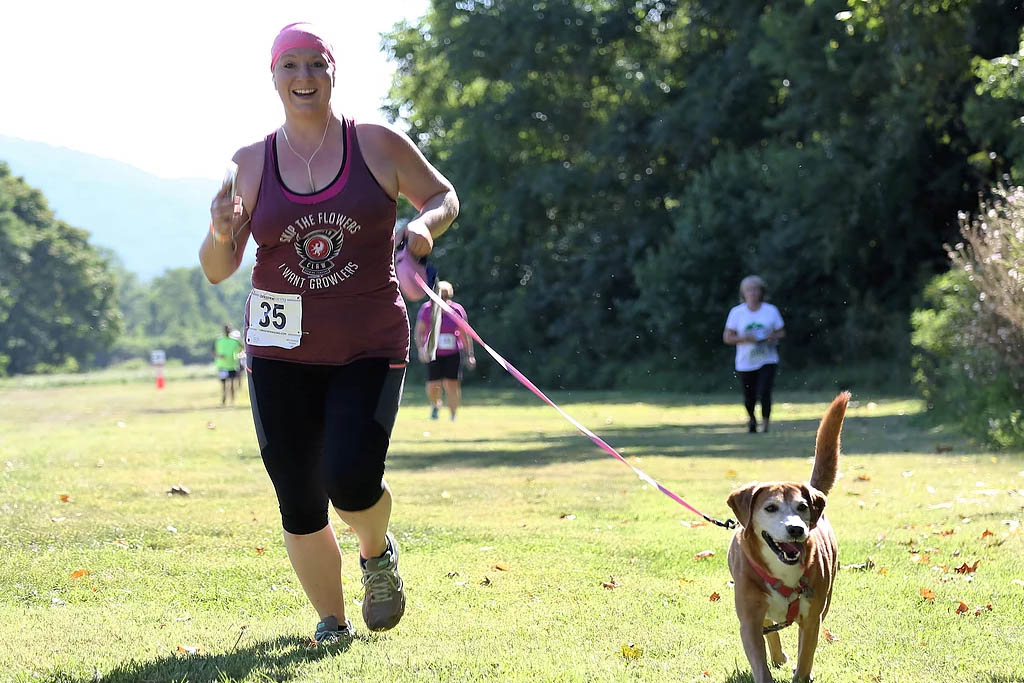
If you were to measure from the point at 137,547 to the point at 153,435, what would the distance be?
434 inches

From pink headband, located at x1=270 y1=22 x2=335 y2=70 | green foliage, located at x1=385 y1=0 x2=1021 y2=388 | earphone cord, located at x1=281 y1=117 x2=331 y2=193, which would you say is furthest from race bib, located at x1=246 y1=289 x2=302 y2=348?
green foliage, located at x1=385 y1=0 x2=1021 y2=388

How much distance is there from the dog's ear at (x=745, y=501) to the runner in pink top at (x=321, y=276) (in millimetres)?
1376

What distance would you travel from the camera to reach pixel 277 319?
498 cm

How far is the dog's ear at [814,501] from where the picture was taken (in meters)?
4.88

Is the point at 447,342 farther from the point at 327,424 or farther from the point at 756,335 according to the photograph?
the point at 327,424

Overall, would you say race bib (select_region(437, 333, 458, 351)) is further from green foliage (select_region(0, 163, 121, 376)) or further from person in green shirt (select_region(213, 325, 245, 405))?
green foliage (select_region(0, 163, 121, 376))

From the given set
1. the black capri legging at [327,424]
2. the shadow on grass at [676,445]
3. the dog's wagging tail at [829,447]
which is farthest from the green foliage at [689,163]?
the black capri legging at [327,424]

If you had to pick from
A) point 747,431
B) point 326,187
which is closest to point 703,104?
point 747,431

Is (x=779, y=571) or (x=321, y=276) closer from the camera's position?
(x=779, y=571)

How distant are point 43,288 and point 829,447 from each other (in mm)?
103447

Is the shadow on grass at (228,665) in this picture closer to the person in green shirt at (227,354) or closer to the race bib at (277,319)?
the race bib at (277,319)

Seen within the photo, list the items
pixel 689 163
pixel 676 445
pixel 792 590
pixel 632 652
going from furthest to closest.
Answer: pixel 689 163 < pixel 676 445 < pixel 632 652 < pixel 792 590

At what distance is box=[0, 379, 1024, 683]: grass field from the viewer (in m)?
5.16

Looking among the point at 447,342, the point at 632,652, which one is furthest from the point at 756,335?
the point at 632,652
